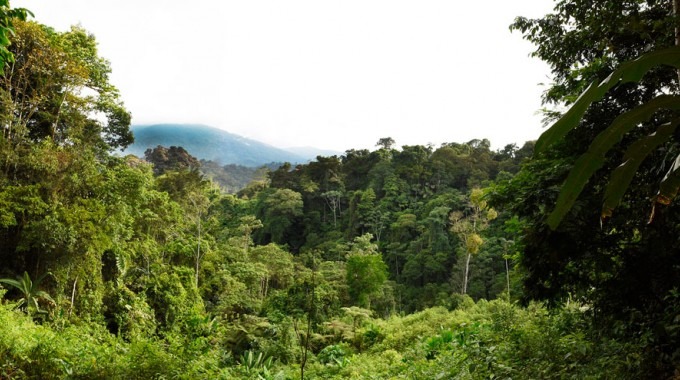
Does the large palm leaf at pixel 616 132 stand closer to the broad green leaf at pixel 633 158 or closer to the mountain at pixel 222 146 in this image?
the broad green leaf at pixel 633 158

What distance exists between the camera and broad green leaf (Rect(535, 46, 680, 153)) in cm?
75

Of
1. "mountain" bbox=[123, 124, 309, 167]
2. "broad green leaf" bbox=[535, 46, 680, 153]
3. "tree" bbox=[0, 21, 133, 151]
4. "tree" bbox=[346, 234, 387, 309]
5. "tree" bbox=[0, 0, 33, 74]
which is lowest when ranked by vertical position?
"tree" bbox=[346, 234, 387, 309]

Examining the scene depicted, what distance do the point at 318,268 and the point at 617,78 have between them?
1979cm

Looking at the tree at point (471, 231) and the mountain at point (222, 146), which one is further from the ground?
the mountain at point (222, 146)

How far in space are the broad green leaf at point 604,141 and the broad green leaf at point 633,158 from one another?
56 mm

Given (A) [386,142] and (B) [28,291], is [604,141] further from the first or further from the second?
(A) [386,142]

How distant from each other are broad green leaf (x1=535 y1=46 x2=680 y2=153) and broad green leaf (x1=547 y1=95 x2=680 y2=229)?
6 centimetres

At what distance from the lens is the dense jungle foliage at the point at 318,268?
3693 mm

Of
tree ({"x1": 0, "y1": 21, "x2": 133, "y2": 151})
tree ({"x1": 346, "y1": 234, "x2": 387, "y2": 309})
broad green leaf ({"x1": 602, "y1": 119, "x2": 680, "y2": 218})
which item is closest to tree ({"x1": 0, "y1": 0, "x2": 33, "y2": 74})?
broad green leaf ({"x1": 602, "y1": 119, "x2": 680, "y2": 218})

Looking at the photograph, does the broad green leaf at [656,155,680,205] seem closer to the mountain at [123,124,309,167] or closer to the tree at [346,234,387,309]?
the tree at [346,234,387,309]

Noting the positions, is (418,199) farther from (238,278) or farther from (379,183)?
(238,278)

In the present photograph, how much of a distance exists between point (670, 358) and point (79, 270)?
11.3 m

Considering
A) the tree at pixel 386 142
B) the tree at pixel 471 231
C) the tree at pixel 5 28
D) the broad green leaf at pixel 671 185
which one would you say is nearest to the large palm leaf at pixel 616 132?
the broad green leaf at pixel 671 185

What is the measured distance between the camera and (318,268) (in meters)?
20.0
